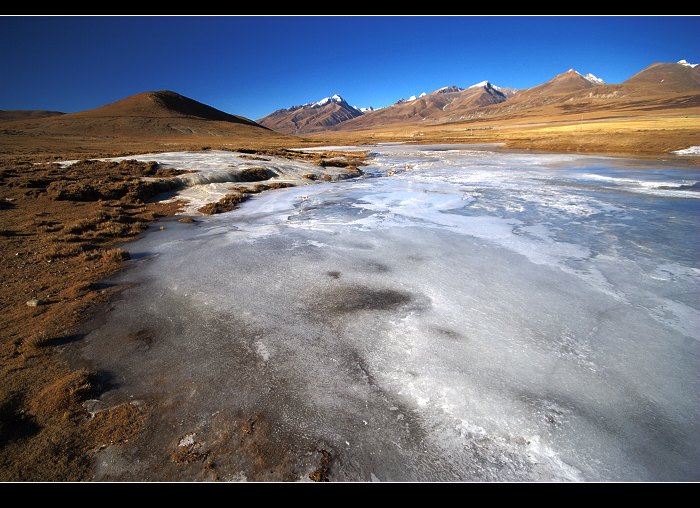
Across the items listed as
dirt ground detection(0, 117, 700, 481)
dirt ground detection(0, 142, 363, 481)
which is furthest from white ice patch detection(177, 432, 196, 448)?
dirt ground detection(0, 142, 363, 481)

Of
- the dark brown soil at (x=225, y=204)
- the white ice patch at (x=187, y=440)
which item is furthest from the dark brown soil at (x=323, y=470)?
the dark brown soil at (x=225, y=204)

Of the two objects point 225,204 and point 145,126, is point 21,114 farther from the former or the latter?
point 225,204

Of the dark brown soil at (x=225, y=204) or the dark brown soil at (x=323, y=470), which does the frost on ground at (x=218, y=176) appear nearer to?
the dark brown soil at (x=225, y=204)

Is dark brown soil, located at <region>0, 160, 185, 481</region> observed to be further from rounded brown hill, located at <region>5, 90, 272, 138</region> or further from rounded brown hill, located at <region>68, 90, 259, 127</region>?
rounded brown hill, located at <region>68, 90, 259, 127</region>
